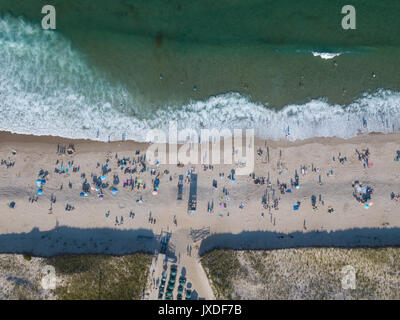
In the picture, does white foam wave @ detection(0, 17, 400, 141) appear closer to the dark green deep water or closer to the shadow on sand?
the dark green deep water

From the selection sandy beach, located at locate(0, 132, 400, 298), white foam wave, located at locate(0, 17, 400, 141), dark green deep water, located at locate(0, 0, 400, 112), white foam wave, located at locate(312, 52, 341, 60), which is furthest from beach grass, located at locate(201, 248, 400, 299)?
white foam wave, located at locate(312, 52, 341, 60)

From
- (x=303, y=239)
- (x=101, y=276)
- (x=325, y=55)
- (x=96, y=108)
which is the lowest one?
(x=101, y=276)

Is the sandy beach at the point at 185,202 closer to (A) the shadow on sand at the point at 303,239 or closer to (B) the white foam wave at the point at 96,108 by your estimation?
(A) the shadow on sand at the point at 303,239

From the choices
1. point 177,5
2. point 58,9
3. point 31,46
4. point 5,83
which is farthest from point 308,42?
A: point 5,83

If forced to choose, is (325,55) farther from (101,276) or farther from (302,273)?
(101,276)

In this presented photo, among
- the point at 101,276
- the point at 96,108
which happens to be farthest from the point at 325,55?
the point at 101,276

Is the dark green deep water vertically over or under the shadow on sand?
over
